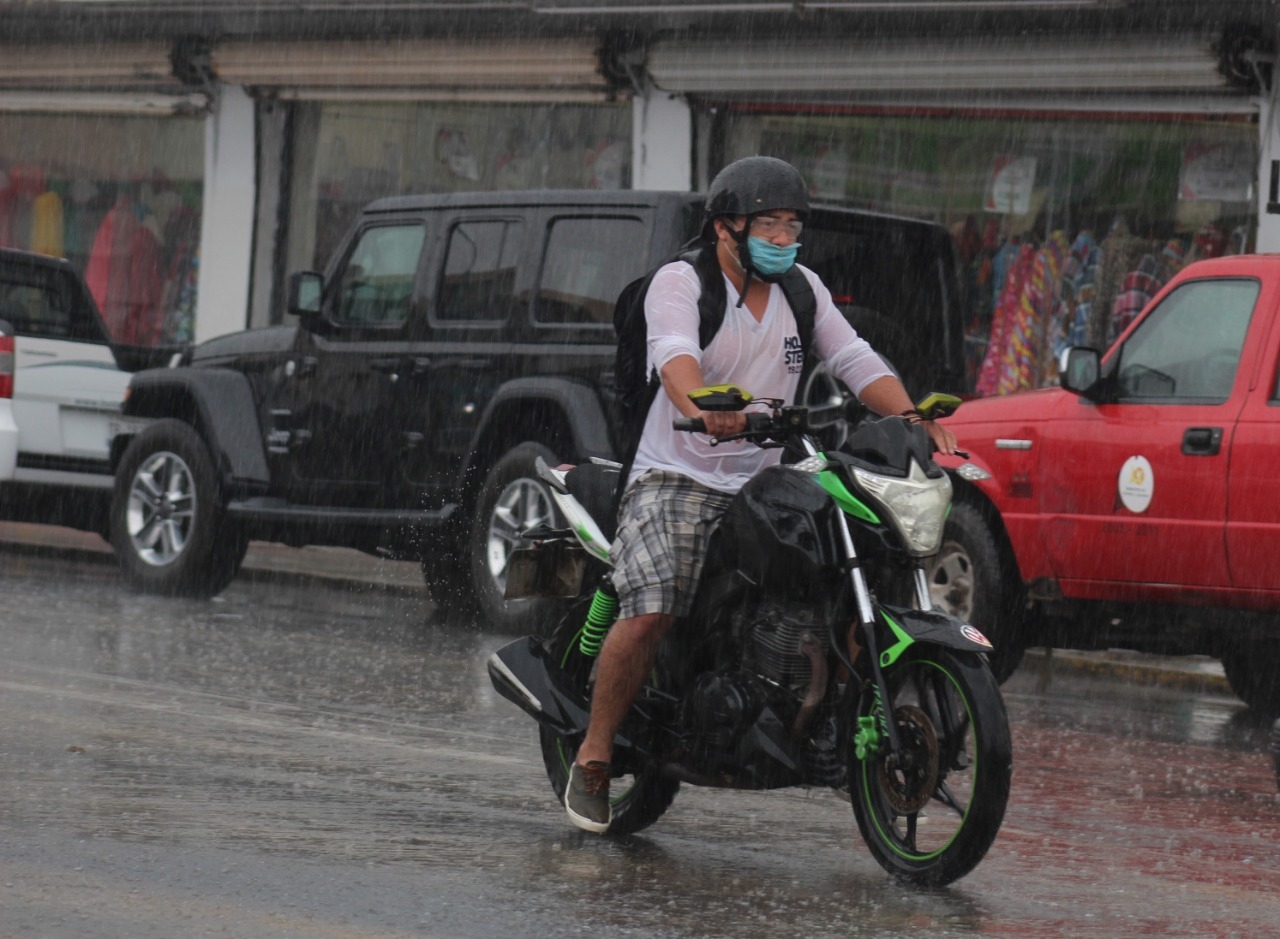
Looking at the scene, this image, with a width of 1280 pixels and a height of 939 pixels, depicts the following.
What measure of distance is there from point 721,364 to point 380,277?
670 centimetres

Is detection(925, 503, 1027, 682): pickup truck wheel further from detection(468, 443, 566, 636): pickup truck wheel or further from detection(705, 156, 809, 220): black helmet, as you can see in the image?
detection(705, 156, 809, 220): black helmet

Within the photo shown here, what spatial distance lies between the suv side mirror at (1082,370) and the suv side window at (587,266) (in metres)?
2.29

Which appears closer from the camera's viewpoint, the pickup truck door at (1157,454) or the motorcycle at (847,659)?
the motorcycle at (847,659)

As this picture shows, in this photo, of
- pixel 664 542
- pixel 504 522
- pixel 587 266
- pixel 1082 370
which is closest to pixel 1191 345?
pixel 1082 370

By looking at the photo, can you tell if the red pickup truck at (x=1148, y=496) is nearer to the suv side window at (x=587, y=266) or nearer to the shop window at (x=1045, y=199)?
the suv side window at (x=587, y=266)

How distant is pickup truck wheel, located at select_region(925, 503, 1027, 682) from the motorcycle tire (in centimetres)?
393

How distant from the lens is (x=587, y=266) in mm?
11461

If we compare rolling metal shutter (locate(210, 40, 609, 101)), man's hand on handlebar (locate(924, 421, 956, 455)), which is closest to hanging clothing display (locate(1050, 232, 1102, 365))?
rolling metal shutter (locate(210, 40, 609, 101))

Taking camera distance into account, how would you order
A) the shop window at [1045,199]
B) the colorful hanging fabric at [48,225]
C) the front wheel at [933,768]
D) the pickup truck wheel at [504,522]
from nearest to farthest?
the front wheel at [933,768] < the pickup truck wheel at [504,522] < the shop window at [1045,199] < the colorful hanging fabric at [48,225]

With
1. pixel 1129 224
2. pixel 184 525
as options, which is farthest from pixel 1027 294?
pixel 184 525

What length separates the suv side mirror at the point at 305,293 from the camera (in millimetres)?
12250

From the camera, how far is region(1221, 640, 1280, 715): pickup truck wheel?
34.1 feet

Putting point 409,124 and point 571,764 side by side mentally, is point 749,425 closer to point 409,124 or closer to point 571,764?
point 571,764

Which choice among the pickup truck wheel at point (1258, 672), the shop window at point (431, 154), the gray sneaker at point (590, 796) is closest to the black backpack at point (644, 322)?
the gray sneaker at point (590, 796)
